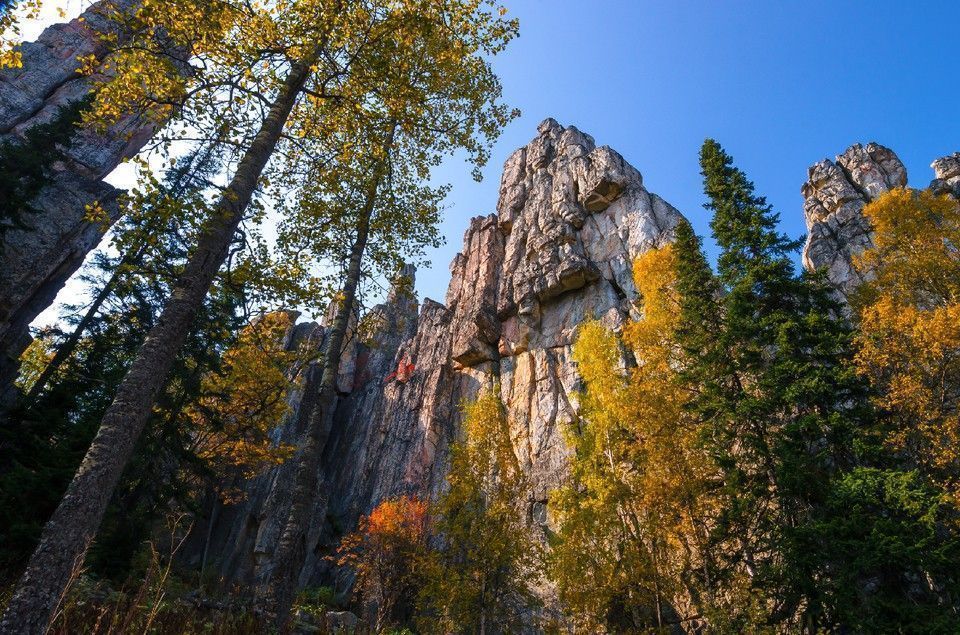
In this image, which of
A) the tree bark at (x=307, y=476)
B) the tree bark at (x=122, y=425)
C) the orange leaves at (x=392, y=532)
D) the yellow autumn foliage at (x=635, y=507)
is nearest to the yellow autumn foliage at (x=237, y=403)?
the orange leaves at (x=392, y=532)

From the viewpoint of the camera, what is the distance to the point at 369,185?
11.2m

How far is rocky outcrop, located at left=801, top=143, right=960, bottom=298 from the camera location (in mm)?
27078

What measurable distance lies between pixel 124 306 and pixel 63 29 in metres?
38.9

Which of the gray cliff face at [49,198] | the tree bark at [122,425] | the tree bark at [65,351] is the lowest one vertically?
the tree bark at [122,425]

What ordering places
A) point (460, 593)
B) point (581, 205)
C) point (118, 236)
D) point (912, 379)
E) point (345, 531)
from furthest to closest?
1. point (581, 205)
2. point (345, 531)
3. point (460, 593)
4. point (912, 379)
5. point (118, 236)

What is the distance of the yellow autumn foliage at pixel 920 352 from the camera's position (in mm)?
12648

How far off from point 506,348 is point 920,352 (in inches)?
1017

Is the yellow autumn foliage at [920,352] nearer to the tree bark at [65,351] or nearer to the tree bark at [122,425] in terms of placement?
the tree bark at [122,425]

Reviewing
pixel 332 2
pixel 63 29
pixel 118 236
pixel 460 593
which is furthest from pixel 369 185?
pixel 63 29

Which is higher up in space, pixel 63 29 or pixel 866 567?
pixel 63 29

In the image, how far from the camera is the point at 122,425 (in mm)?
5195

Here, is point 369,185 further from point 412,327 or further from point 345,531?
point 412,327

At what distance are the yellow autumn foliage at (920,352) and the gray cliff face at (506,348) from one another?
14789 millimetres

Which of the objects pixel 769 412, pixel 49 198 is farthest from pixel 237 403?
pixel 769 412
